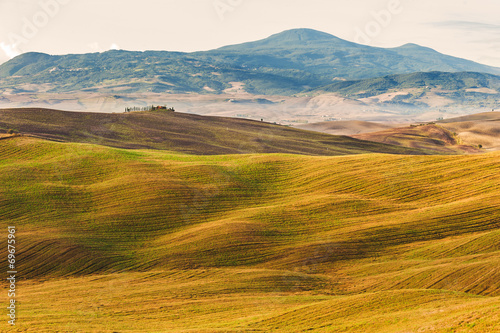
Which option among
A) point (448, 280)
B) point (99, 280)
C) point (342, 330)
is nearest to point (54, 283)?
point (99, 280)

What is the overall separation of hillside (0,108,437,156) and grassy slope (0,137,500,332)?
37.8 metres

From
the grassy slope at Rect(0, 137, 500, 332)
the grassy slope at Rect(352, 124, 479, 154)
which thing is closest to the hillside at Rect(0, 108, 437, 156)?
the grassy slope at Rect(352, 124, 479, 154)

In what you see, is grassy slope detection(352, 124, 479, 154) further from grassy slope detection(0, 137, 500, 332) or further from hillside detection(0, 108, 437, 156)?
grassy slope detection(0, 137, 500, 332)

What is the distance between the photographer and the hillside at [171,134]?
345ft

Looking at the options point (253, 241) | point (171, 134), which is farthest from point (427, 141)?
point (253, 241)

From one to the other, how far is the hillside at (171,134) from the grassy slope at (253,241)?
37.8 meters

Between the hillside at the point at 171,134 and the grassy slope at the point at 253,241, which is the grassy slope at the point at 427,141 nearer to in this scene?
the hillside at the point at 171,134

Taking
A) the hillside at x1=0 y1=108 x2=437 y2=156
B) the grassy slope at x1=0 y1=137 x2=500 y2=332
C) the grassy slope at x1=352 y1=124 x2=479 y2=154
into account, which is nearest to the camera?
the grassy slope at x1=0 y1=137 x2=500 y2=332

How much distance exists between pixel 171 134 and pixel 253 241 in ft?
Answer: 265

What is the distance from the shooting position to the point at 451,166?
2291 inches

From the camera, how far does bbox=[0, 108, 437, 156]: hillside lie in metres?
105

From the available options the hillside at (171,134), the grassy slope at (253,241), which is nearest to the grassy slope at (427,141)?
the hillside at (171,134)

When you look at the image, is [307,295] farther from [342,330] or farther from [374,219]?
[374,219]

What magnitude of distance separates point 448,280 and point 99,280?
27.1m
